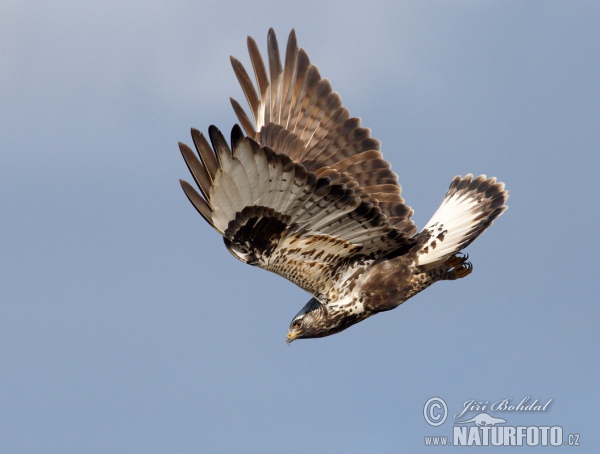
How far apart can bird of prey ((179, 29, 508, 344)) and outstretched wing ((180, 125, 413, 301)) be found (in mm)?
10

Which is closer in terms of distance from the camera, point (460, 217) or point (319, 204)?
point (319, 204)

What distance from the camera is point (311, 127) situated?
11250 millimetres

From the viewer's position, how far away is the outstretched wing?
29.8 ft

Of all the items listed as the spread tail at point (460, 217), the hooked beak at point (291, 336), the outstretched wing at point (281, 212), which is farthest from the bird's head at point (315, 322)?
the spread tail at point (460, 217)

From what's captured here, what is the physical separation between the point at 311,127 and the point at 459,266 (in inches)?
94.1

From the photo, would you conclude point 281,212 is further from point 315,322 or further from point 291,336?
point 291,336

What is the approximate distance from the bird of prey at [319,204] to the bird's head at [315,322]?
13mm

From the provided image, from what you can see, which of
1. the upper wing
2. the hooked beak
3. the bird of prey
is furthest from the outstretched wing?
the hooked beak

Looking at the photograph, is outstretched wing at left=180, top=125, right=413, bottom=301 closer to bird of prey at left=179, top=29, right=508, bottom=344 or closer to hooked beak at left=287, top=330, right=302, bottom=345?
bird of prey at left=179, top=29, right=508, bottom=344

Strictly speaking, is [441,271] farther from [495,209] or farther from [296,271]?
[296,271]

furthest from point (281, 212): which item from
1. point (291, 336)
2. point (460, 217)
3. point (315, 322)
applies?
point (460, 217)

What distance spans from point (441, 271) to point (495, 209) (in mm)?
958

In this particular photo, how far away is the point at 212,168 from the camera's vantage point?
359 inches

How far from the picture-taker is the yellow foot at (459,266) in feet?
36.8
